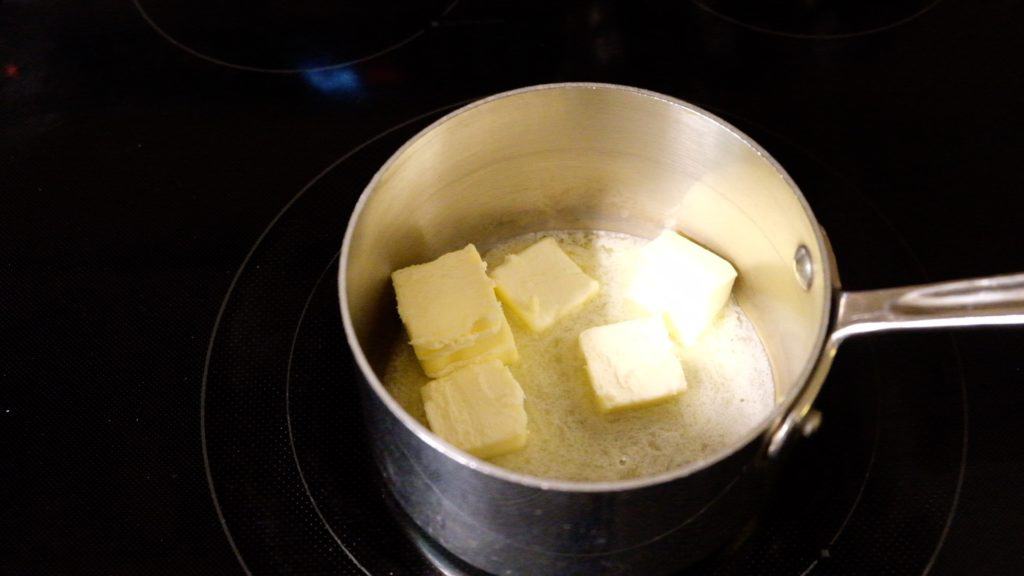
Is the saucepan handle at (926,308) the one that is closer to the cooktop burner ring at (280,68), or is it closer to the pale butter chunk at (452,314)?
the pale butter chunk at (452,314)

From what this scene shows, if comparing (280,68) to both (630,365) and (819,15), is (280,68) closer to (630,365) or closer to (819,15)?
(630,365)

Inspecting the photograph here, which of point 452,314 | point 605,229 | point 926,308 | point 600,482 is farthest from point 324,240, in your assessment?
point 926,308

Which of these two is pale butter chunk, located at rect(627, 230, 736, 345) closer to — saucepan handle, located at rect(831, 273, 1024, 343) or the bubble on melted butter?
the bubble on melted butter

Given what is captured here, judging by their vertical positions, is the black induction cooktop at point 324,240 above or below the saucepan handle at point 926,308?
below

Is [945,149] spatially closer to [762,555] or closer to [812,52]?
[812,52]

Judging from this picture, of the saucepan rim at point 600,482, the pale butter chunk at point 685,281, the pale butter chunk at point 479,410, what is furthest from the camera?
the pale butter chunk at point 685,281

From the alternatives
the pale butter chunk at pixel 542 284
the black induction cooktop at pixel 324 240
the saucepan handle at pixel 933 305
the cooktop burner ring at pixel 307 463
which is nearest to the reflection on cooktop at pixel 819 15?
the black induction cooktop at pixel 324 240
